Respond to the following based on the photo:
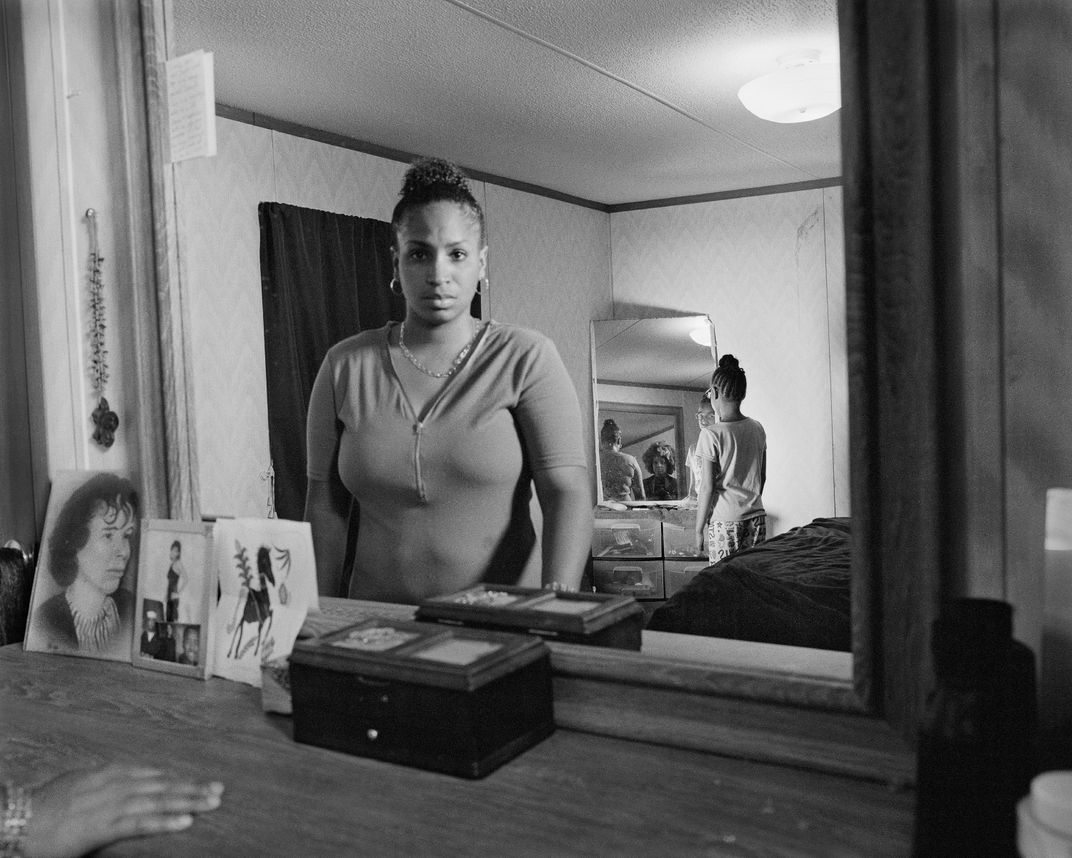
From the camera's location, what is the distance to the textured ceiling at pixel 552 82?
3.62 feet

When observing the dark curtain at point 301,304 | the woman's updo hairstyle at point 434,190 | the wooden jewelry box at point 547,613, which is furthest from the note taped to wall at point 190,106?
the wooden jewelry box at point 547,613

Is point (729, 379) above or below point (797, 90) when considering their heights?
below

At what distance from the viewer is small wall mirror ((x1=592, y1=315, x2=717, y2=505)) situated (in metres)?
1.16

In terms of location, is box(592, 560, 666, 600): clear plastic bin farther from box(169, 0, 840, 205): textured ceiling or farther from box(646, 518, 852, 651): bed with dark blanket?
box(169, 0, 840, 205): textured ceiling

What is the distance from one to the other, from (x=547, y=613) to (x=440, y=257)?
1.71ft

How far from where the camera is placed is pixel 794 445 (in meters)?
1.12

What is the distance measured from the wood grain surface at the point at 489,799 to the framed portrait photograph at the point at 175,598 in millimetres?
220

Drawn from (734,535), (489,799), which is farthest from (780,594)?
(489,799)

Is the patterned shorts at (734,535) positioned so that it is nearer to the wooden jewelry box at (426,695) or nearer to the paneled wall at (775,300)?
the paneled wall at (775,300)

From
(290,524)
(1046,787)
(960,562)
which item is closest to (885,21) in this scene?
(960,562)

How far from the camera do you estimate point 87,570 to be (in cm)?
170

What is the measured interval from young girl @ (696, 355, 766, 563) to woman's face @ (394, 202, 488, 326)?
0.39m

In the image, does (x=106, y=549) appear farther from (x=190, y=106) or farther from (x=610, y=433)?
(x=610, y=433)

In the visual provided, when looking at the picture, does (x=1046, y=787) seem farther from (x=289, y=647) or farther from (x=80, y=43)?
(x=80, y=43)
